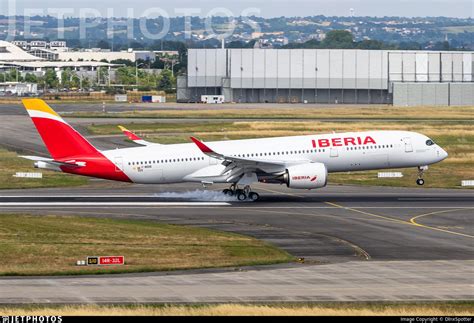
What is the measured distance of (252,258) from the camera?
45.9 m

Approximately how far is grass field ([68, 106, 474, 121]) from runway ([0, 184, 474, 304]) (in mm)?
72975

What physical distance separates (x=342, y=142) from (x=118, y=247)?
23247 millimetres

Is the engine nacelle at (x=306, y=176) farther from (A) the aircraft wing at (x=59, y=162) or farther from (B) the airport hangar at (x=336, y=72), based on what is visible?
(B) the airport hangar at (x=336, y=72)

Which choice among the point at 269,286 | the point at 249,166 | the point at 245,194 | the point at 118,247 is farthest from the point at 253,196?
the point at 269,286

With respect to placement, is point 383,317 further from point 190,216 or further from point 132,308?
point 190,216

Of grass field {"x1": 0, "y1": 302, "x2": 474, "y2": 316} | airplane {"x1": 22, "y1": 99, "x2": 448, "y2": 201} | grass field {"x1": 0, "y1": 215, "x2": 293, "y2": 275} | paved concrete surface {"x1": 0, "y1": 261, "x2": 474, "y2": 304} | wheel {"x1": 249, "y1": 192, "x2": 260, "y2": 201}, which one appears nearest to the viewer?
grass field {"x1": 0, "y1": 302, "x2": 474, "y2": 316}

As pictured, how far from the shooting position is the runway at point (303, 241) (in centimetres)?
3794

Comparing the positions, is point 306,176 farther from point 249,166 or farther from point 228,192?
point 228,192

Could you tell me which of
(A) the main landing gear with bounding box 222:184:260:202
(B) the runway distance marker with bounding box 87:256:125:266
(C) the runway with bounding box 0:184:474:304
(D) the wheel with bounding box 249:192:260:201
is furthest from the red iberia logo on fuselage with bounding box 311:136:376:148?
(B) the runway distance marker with bounding box 87:256:125:266

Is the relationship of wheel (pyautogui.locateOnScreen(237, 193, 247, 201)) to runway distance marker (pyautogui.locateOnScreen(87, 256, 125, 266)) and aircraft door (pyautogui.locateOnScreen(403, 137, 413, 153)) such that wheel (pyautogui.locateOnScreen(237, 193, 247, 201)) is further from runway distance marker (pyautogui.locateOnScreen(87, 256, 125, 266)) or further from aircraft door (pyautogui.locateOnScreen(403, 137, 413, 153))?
runway distance marker (pyautogui.locateOnScreen(87, 256, 125, 266))

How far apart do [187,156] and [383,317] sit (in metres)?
36.3

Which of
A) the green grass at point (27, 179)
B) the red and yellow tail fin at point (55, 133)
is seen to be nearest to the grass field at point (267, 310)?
the red and yellow tail fin at point (55, 133)

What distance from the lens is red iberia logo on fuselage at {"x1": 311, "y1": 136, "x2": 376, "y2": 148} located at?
6669 cm

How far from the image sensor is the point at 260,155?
218 ft
